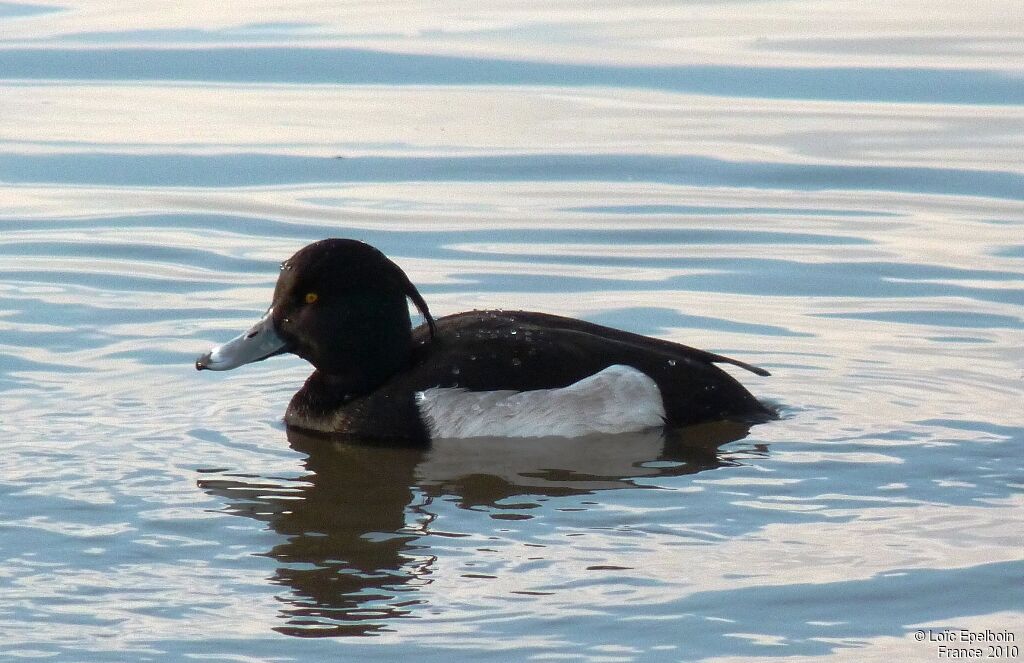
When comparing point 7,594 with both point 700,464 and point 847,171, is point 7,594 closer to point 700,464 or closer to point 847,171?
point 700,464

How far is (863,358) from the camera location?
28.3 ft

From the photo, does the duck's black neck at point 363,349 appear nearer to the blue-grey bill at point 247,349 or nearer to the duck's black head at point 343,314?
the duck's black head at point 343,314

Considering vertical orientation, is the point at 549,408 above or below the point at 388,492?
above

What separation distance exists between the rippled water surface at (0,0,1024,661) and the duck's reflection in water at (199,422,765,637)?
21mm

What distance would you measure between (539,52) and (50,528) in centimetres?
987

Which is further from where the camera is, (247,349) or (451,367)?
(247,349)

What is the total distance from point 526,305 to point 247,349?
7.24 feet

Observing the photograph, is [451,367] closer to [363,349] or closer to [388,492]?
[363,349]

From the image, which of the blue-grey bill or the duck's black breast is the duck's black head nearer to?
the blue-grey bill

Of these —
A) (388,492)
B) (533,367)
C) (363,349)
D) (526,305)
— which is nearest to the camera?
(388,492)

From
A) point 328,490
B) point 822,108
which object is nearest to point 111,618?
point 328,490

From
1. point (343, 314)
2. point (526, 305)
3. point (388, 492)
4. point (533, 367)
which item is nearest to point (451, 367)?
point (533, 367)

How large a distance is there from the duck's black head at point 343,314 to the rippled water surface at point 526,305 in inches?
13.2

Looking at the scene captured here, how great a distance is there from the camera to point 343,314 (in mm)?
7824
